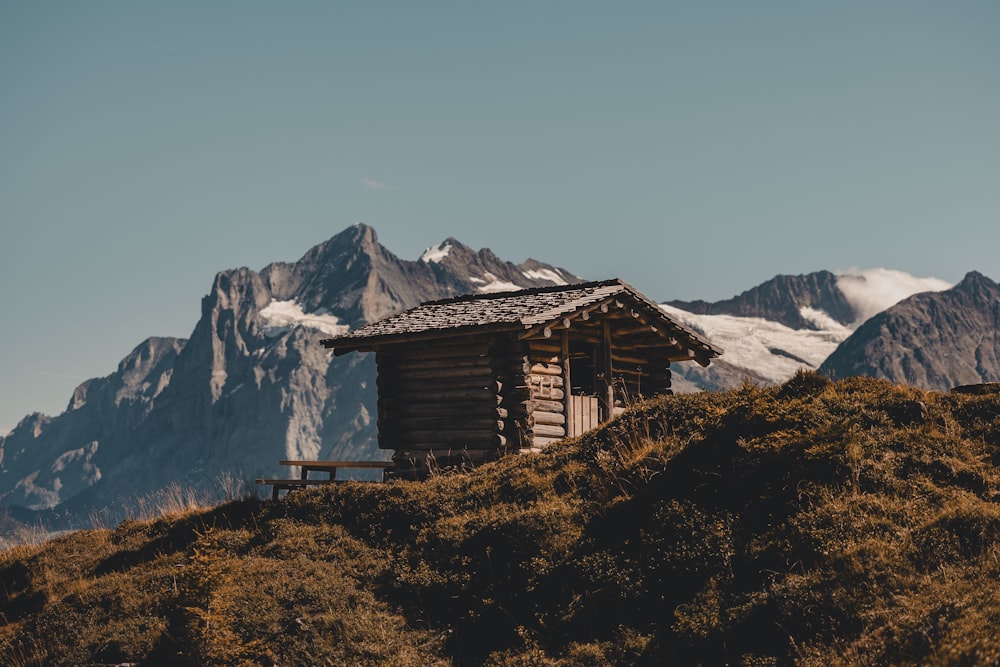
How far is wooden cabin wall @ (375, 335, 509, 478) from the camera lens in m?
21.6

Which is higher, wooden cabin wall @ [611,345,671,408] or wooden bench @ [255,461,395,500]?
wooden cabin wall @ [611,345,671,408]

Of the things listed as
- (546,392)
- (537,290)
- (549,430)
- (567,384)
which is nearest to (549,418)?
(549,430)

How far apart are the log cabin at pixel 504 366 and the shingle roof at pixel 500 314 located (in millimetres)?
36

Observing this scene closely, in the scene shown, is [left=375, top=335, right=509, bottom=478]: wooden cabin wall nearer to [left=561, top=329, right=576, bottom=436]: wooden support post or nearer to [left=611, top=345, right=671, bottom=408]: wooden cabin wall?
[left=561, top=329, right=576, bottom=436]: wooden support post

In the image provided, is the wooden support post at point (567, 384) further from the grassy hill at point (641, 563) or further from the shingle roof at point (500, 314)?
the grassy hill at point (641, 563)

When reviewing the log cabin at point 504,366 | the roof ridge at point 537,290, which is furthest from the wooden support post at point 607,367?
the roof ridge at point 537,290

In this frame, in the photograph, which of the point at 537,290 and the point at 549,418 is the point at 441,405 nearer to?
the point at 549,418

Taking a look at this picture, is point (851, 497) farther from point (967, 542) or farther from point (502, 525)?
point (502, 525)

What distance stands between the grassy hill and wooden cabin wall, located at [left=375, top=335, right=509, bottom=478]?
4.32m

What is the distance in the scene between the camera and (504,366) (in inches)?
861

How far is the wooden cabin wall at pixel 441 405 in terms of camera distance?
21641 millimetres

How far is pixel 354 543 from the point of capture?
15.8 meters

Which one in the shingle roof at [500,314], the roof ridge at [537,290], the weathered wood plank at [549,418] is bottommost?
the weathered wood plank at [549,418]

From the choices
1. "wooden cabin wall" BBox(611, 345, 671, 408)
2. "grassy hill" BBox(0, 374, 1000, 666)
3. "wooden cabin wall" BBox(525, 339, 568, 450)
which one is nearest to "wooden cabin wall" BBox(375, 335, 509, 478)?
"wooden cabin wall" BBox(525, 339, 568, 450)
